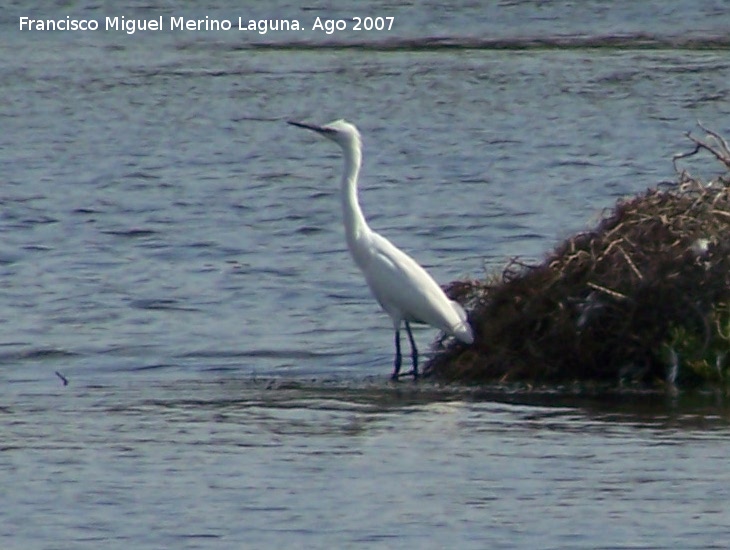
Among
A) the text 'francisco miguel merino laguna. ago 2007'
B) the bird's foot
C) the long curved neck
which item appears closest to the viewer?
the bird's foot

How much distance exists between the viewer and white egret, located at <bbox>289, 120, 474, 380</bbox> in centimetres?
1244

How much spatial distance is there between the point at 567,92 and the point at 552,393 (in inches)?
747

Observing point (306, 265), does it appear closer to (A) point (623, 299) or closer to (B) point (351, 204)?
(B) point (351, 204)

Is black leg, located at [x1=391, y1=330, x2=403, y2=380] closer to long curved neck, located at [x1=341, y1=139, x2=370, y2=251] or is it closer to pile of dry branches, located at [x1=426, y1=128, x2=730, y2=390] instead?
pile of dry branches, located at [x1=426, y1=128, x2=730, y2=390]

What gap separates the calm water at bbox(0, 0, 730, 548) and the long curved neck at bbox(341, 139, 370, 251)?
852mm

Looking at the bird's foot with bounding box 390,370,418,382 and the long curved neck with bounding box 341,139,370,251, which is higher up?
the long curved neck with bounding box 341,139,370,251

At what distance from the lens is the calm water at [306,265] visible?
9516 millimetres

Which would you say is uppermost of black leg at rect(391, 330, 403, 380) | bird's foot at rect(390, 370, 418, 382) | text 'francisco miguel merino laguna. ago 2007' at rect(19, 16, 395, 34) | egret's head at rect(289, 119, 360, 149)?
text 'francisco miguel merino laguna. ago 2007' at rect(19, 16, 395, 34)

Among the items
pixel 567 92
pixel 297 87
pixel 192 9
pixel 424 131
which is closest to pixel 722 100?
pixel 567 92

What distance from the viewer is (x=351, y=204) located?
13.5m

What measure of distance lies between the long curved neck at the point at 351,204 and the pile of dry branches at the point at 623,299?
1.35 meters

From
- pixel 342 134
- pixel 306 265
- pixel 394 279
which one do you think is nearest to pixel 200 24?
pixel 306 265

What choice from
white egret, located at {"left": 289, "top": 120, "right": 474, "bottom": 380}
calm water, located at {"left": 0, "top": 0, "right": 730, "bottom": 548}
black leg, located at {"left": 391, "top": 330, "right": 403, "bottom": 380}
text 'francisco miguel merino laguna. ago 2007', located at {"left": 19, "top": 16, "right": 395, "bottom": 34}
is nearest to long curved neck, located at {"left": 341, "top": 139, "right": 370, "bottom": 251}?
white egret, located at {"left": 289, "top": 120, "right": 474, "bottom": 380}

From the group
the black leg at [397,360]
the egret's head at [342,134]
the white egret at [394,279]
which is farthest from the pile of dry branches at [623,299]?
the egret's head at [342,134]
